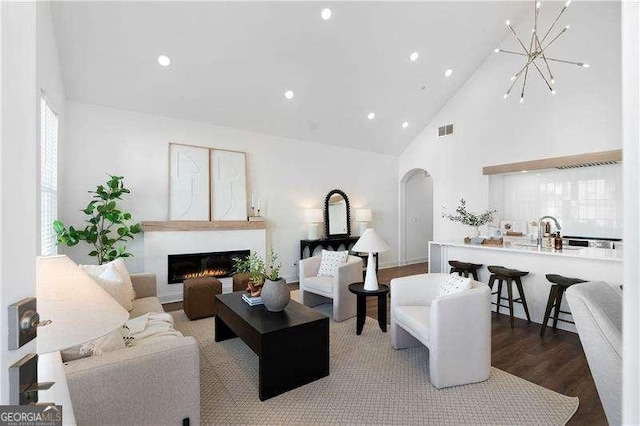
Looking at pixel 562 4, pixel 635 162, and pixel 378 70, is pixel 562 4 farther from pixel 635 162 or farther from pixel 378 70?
pixel 635 162

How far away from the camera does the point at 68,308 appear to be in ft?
3.17

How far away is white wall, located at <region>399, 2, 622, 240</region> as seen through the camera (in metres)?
4.57

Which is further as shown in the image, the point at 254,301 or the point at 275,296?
the point at 254,301

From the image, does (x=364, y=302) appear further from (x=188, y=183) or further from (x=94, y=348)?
(x=188, y=183)

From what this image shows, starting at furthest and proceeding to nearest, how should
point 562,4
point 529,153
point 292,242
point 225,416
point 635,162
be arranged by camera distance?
point 292,242
point 529,153
point 562,4
point 225,416
point 635,162

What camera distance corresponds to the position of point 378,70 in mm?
5176

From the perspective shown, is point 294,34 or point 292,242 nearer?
point 294,34

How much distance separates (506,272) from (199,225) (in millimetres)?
4396

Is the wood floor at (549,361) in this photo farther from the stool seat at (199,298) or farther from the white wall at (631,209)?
the stool seat at (199,298)

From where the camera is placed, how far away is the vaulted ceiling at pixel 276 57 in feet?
12.0

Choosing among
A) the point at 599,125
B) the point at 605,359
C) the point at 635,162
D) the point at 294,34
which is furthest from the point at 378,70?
the point at 635,162

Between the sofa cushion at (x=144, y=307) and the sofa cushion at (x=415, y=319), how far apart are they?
2.28m

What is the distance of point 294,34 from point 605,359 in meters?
4.43

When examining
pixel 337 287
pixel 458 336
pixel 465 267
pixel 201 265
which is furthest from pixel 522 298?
pixel 201 265
